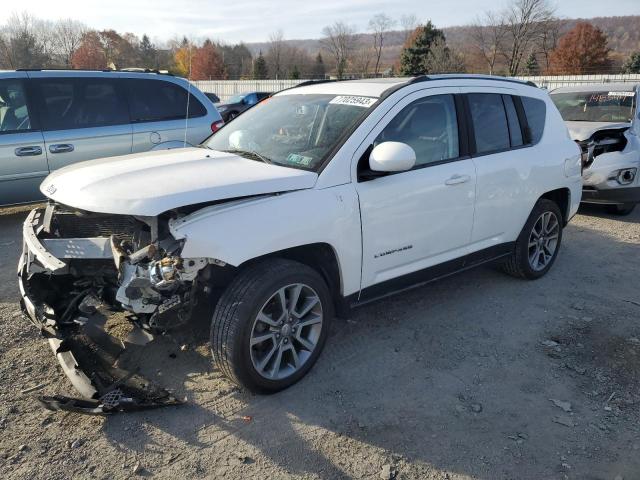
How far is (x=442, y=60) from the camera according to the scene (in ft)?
129

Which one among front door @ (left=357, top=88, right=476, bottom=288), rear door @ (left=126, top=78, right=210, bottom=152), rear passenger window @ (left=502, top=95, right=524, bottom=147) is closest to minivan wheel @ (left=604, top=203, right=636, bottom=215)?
rear passenger window @ (left=502, top=95, right=524, bottom=147)

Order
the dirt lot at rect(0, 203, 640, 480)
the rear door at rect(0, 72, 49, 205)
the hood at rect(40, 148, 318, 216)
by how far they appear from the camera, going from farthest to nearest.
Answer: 1. the rear door at rect(0, 72, 49, 205)
2. the hood at rect(40, 148, 318, 216)
3. the dirt lot at rect(0, 203, 640, 480)

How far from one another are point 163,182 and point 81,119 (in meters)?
4.41

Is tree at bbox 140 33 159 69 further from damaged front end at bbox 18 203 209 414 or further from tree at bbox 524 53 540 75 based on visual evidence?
damaged front end at bbox 18 203 209 414

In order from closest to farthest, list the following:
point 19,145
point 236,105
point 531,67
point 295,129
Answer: point 295,129 → point 19,145 → point 236,105 → point 531,67

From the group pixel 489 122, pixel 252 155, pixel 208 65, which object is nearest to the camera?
pixel 252 155

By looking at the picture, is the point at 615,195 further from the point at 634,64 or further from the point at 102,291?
the point at 634,64

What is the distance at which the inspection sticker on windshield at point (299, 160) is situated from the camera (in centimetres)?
338

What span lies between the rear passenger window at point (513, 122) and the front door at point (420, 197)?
0.76 m

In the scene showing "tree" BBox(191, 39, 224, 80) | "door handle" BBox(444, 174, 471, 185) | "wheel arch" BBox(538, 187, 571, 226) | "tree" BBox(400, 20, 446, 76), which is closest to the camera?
"door handle" BBox(444, 174, 471, 185)

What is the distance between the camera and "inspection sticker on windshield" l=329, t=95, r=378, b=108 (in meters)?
3.64

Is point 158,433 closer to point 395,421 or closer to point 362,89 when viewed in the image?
point 395,421

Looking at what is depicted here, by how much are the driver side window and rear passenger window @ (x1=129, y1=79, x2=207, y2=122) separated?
4344mm

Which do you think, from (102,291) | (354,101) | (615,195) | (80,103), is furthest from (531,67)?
(102,291)
